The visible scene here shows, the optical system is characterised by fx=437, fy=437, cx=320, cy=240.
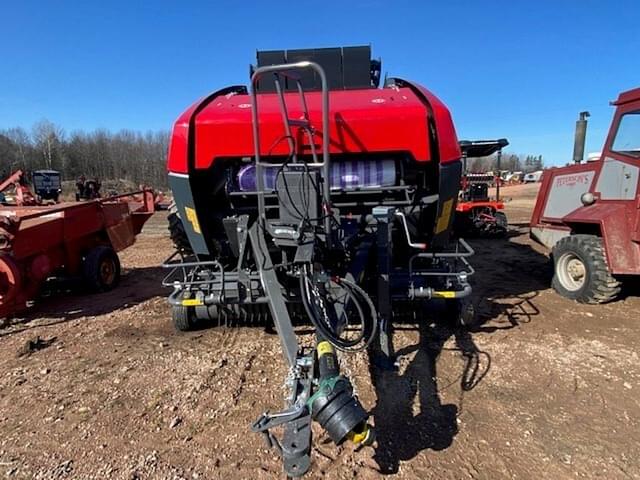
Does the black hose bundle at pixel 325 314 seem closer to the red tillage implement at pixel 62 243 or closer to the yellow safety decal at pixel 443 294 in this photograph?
the yellow safety decal at pixel 443 294

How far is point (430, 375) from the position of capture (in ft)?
10.6

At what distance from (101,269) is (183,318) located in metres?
2.49

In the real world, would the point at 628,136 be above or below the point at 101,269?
above

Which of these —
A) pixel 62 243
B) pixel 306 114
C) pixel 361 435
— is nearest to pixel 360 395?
pixel 361 435

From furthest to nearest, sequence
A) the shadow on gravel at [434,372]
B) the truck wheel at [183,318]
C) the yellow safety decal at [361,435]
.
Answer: the truck wheel at [183,318], the shadow on gravel at [434,372], the yellow safety decal at [361,435]

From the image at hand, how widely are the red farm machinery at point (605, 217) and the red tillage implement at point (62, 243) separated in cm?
597

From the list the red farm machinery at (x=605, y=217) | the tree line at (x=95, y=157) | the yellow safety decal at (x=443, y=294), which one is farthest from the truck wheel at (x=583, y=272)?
the tree line at (x=95, y=157)

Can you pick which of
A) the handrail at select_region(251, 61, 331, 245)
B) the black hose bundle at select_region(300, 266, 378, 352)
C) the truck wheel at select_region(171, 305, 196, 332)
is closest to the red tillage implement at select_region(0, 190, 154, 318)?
the truck wheel at select_region(171, 305, 196, 332)

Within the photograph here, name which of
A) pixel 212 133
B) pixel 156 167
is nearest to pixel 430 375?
pixel 212 133

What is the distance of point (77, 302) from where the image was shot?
550cm

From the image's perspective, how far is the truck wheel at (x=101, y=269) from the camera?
A: 5.71 m

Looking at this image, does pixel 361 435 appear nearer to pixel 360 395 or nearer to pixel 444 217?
pixel 360 395

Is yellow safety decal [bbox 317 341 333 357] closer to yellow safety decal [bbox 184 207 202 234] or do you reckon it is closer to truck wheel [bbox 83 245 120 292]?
yellow safety decal [bbox 184 207 202 234]

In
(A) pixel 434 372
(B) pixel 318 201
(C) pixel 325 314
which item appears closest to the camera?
(C) pixel 325 314
